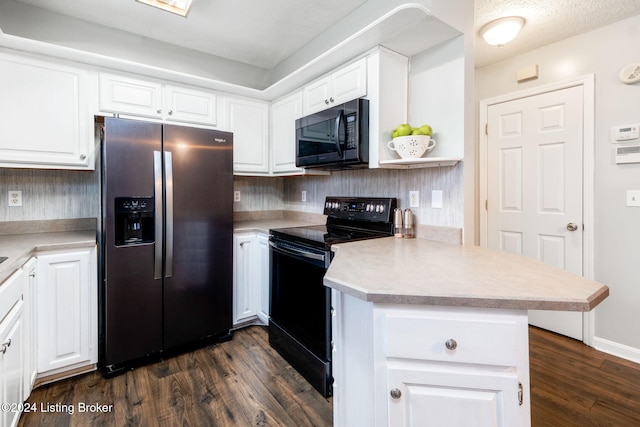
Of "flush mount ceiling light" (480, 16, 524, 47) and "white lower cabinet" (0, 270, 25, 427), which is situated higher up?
"flush mount ceiling light" (480, 16, 524, 47)

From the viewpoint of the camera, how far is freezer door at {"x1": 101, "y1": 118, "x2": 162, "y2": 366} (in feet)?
6.36

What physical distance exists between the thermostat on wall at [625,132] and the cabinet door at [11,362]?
3.72 m

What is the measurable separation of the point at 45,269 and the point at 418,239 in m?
2.28

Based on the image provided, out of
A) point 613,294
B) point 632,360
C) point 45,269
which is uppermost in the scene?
point 45,269

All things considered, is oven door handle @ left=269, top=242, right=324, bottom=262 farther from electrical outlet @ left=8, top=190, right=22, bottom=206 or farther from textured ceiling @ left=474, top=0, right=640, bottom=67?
textured ceiling @ left=474, top=0, right=640, bottom=67

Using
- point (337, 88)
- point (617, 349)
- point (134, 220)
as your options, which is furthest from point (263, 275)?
point (617, 349)

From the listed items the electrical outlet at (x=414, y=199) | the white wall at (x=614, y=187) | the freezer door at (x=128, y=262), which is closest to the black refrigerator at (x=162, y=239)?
the freezer door at (x=128, y=262)

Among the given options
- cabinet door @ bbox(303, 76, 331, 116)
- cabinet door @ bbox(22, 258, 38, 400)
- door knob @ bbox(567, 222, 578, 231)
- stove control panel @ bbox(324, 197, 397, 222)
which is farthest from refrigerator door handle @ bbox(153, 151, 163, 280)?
door knob @ bbox(567, 222, 578, 231)

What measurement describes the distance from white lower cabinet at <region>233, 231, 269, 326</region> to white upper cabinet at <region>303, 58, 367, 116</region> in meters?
1.14

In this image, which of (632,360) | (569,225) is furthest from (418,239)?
(632,360)

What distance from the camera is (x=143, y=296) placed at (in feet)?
6.79

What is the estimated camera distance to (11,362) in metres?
1.37

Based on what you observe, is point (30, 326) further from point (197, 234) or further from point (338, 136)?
point (338, 136)

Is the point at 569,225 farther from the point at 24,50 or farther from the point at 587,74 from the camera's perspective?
the point at 24,50
